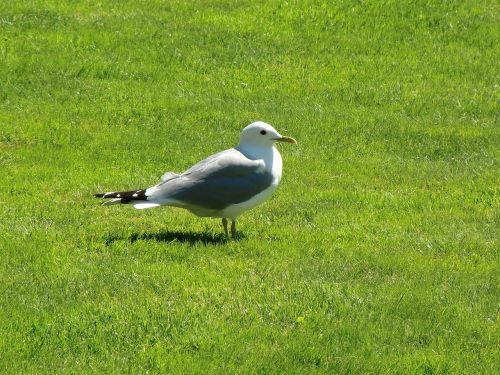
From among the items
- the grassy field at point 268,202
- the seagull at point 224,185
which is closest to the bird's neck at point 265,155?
the seagull at point 224,185

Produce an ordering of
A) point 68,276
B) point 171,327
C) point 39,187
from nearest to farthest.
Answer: point 171,327 → point 68,276 → point 39,187

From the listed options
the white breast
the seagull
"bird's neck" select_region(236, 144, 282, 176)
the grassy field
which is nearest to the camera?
the grassy field

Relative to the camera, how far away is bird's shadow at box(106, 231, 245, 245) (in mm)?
9328

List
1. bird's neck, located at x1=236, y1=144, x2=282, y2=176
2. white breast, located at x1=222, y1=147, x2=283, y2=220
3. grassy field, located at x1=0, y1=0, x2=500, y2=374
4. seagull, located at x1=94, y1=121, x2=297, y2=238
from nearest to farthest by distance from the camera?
grassy field, located at x1=0, y1=0, x2=500, y2=374
seagull, located at x1=94, y1=121, x2=297, y2=238
white breast, located at x1=222, y1=147, x2=283, y2=220
bird's neck, located at x1=236, y1=144, x2=282, y2=176

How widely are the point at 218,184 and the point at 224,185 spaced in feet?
0.17

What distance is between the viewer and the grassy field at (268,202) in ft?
23.9

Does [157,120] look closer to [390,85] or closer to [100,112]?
[100,112]

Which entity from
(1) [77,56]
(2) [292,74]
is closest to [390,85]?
(2) [292,74]

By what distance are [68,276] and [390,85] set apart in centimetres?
803

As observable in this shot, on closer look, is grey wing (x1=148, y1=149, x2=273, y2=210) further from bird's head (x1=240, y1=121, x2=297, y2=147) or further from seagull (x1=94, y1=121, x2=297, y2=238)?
bird's head (x1=240, y1=121, x2=297, y2=147)

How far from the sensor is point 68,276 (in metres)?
8.30

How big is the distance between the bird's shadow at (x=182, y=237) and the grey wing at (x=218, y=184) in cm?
31

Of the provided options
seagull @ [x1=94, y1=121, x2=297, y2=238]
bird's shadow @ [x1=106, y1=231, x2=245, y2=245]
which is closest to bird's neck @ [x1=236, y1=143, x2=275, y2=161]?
seagull @ [x1=94, y1=121, x2=297, y2=238]

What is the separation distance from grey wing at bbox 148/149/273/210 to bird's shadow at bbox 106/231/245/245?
31 cm
